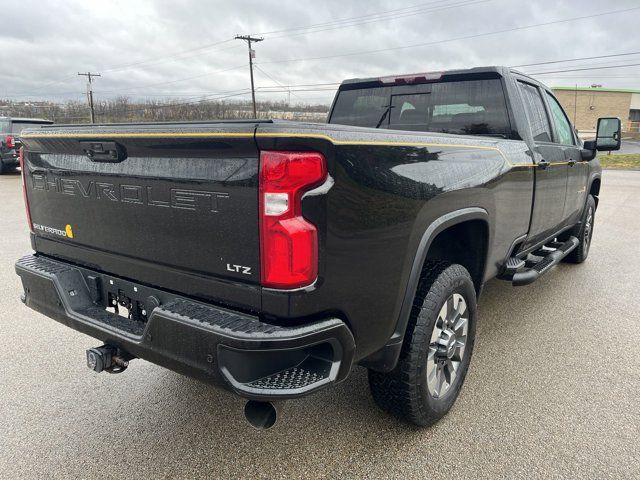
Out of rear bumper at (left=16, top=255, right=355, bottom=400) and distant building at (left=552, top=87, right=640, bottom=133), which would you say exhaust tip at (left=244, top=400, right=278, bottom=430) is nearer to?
rear bumper at (left=16, top=255, right=355, bottom=400)

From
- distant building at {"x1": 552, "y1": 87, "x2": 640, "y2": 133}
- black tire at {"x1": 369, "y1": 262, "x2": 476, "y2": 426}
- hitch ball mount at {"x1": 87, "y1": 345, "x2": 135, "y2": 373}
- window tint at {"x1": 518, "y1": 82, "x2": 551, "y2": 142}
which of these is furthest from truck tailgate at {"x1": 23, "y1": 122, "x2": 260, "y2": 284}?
distant building at {"x1": 552, "y1": 87, "x2": 640, "y2": 133}

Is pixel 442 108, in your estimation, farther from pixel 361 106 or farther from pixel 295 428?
pixel 295 428

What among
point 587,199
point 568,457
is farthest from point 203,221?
point 587,199

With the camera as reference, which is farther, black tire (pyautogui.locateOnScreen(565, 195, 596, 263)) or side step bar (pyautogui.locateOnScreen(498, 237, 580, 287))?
black tire (pyautogui.locateOnScreen(565, 195, 596, 263))

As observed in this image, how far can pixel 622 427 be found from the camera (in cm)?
258

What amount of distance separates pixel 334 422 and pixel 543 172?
2.44 meters

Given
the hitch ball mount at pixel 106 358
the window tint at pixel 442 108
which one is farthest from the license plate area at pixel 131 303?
the window tint at pixel 442 108

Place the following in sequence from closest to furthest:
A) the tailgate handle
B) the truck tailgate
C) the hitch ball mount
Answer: the truck tailgate
the tailgate handle
the hitch ball mount

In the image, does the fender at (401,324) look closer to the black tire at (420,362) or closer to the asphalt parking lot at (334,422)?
the black tire at (420,362)

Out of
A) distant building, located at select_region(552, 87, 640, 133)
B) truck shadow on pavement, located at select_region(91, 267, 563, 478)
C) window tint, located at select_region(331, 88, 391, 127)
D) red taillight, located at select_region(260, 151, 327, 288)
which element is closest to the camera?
red taillight, located at select_region(260, 151, 327, 288)

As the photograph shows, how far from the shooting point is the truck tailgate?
1.76 meters

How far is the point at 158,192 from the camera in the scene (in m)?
2.00

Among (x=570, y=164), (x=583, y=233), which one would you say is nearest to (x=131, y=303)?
(x=570, y=164)

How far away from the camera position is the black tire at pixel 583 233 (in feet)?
17.8
